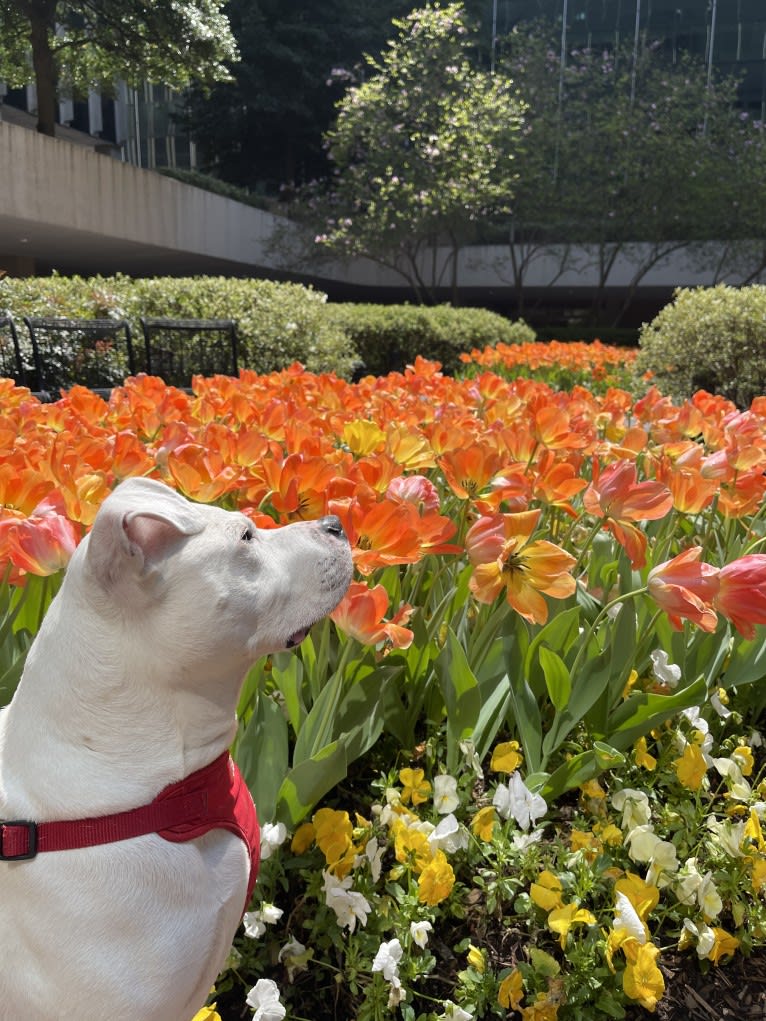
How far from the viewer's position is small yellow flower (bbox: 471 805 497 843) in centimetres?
166

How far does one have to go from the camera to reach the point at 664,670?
1917mm

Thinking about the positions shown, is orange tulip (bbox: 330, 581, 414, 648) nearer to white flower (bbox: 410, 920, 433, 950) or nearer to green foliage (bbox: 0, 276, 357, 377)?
white flower (bbox: 410, 920, 433, 950)

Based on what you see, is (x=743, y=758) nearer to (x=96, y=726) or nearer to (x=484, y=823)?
(x=484, y=823)

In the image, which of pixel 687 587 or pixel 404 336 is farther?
pixel 404 336

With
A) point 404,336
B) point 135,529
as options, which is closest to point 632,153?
point 404,336

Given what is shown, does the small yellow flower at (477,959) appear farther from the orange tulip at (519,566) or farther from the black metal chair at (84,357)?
the black metal chair at (84,357)

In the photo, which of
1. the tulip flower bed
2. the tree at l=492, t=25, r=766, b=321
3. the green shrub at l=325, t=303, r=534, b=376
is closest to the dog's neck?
the tulip flower bed

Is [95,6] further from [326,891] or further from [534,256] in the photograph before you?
[326,891]

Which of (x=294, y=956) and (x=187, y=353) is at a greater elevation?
(x=187, y=353)

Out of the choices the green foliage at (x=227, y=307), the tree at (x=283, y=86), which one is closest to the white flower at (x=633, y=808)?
the green foliage at (x=227, y=307)

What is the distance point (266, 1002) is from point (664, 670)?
3.47 ft

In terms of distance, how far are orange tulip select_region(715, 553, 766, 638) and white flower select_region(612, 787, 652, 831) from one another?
16.6 inches

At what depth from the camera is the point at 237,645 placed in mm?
1044

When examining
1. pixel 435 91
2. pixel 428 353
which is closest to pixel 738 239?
pixel 435 91
